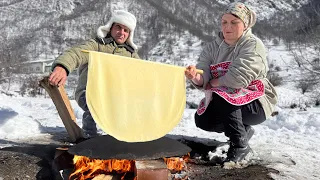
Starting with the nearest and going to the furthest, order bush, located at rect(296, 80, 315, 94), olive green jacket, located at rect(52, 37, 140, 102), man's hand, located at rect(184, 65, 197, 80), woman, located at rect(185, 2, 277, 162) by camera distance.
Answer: man's hand, located at rect(184, 65, 197, 80)
woman, located at rect(185, 2, 277, 162)
olive green jacket, located at rect(52, 37, 140, 102)
bush, located at rect(296, 80, 315, 94)

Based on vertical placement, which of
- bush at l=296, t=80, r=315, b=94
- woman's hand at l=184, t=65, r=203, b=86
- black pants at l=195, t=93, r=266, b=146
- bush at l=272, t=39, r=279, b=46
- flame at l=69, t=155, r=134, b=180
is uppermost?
bush at l=272, t=39, r=279, b=46

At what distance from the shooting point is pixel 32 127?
3537 millimetres

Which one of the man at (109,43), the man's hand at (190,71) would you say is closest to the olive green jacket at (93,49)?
the man at (109,43)

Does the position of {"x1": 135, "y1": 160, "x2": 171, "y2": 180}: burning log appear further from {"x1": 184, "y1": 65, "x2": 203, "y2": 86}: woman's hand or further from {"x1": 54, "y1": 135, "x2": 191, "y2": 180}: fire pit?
{"x1": 184, "y1": 65, "x2": 203, "y2": 86}: woman's hand

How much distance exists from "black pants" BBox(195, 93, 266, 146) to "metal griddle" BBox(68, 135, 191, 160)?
0.43 meters

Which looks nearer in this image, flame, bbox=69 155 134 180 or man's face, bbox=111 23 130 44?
flame, bbox=69 155 134 180

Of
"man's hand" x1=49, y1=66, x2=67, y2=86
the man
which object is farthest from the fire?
the man

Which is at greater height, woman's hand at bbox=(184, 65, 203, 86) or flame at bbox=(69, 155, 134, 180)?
woman's hand at bbox=(184, 65, 203, 86)

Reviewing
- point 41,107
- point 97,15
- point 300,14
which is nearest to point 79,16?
point 97,15

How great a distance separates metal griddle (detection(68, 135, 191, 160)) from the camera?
2064 millimetres

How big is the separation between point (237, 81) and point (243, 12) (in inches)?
20.8

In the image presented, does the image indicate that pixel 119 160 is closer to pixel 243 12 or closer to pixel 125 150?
pixel 125 150

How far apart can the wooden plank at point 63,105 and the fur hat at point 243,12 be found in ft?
4.76

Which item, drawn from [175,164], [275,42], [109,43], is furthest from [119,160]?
[275,42]
